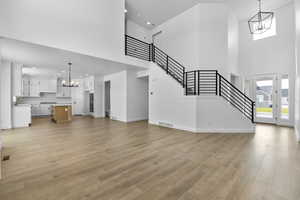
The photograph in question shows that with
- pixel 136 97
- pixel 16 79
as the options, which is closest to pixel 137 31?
pixel 136 97

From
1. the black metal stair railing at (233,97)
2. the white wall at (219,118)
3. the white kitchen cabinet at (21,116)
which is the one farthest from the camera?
the white kitchen cabinet at (21,116)

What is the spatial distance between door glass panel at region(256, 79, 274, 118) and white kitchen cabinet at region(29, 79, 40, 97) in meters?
14.9

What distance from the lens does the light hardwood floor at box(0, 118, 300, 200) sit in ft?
5.67

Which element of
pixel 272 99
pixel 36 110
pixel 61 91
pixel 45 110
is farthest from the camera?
pixel 61 91

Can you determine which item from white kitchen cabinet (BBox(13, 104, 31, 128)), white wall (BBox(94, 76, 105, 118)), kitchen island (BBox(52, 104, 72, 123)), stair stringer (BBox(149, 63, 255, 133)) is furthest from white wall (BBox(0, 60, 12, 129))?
stair stringer (BBox(149, 63, 255, 133))

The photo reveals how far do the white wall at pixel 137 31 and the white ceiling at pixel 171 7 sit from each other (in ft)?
1.64

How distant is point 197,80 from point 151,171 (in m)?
4.90

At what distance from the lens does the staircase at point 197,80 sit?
17.5 ft

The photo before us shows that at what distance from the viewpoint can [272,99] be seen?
22.3 feet

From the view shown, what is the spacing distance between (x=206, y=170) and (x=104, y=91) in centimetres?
896

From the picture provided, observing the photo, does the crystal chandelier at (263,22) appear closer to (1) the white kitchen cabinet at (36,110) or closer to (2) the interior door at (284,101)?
(2) the interior door at (284,101)

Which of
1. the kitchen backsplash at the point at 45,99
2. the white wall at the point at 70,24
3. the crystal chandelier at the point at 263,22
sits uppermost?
the crystal chandelier at the point at 263,22

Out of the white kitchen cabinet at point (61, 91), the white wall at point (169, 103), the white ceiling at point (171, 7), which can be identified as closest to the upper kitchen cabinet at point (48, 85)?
the white kitchen cabinet at point (61, 91)

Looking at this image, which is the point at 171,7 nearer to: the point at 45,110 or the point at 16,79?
the point at 16,79
